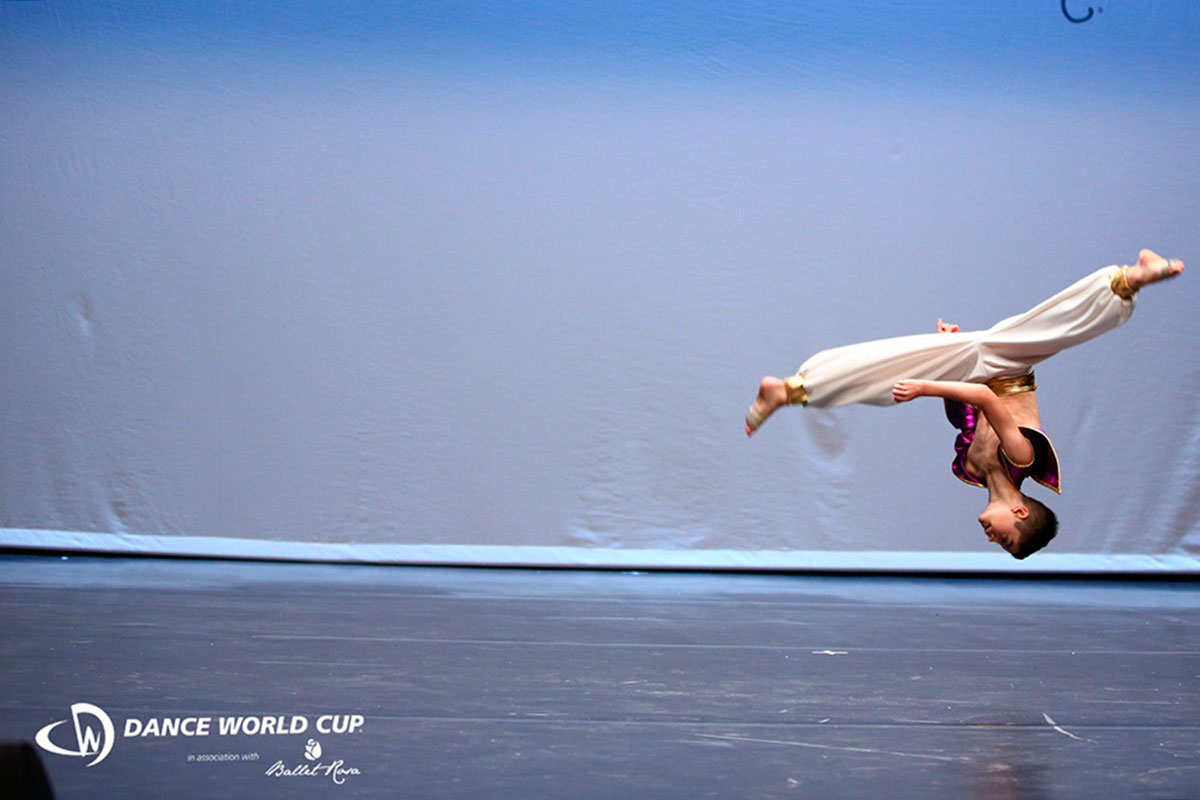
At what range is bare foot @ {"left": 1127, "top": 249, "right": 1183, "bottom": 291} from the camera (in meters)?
2.60

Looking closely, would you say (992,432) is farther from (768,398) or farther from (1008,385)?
(768,398)

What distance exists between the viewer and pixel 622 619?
4633 mm

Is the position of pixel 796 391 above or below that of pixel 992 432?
above

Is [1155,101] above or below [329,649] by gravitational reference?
above

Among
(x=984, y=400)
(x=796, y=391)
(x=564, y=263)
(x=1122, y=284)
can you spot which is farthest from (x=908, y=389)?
(x=564, y=263)

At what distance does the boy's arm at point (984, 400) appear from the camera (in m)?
2.75

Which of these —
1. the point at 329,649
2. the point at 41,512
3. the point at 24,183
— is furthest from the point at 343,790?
the point at 24,183

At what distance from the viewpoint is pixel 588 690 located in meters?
3.32

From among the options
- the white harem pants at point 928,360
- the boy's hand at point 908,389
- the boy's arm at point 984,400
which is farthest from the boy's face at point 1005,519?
the boy's hand at point 908,389

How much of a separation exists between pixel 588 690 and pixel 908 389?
1220 mm

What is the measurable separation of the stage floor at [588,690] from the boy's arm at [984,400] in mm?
677

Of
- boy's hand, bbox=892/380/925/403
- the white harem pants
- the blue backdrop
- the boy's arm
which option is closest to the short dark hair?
the boy's arm

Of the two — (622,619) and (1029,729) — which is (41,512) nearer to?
(622,619)

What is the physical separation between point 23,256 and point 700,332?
3.44 m
